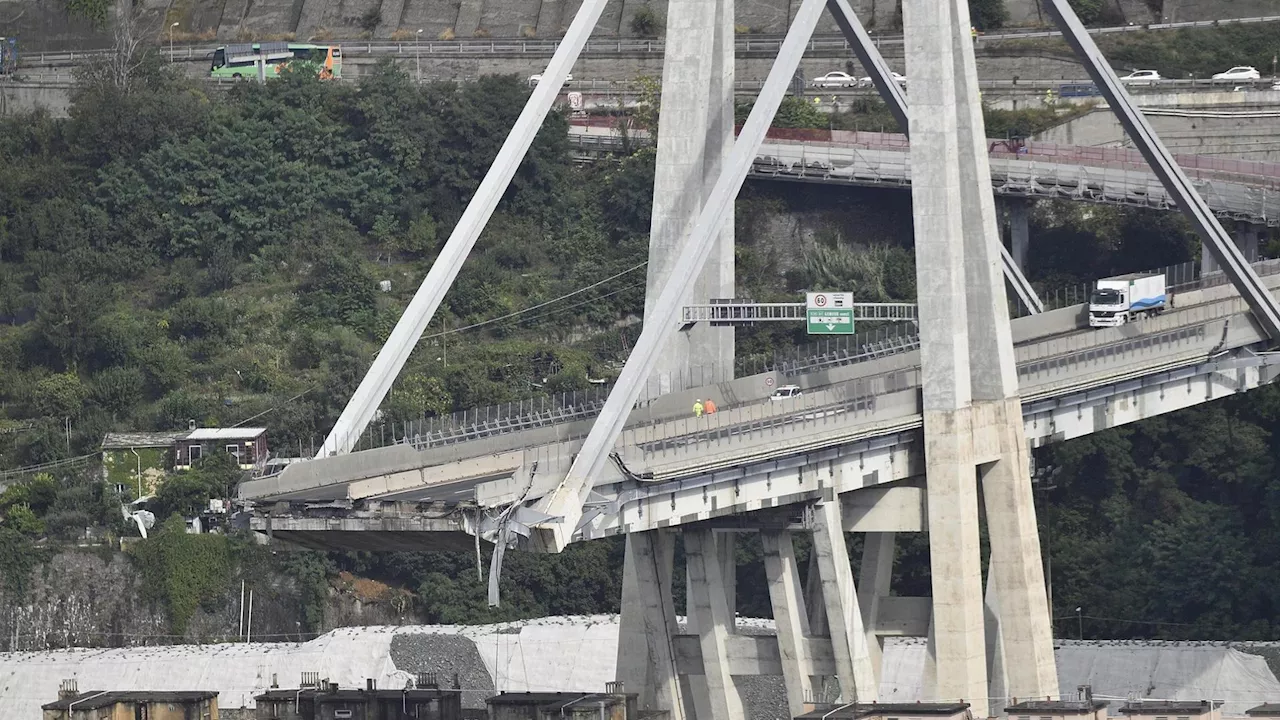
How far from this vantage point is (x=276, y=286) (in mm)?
119500

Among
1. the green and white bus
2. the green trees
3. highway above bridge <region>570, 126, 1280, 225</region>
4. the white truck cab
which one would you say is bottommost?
the white truck cab

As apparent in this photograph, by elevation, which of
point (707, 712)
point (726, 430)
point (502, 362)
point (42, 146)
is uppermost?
point (42, 146)

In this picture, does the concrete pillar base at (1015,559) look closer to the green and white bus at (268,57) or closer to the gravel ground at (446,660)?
the gravel ground at (446,660)

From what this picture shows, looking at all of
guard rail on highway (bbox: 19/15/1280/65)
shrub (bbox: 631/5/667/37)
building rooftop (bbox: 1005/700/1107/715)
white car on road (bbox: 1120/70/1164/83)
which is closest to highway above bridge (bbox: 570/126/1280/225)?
white car on road (bbox: 1120/70/1164/83)

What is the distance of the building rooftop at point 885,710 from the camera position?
64312mm

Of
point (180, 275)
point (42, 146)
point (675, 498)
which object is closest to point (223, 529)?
point (180, 275)

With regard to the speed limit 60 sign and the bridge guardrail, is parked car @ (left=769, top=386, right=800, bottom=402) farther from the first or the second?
the speed limit 60 sign

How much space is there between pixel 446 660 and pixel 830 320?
1941cm

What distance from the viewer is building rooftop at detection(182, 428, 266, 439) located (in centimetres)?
10856

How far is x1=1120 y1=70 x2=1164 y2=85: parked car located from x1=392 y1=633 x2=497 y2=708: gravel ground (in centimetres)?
3704

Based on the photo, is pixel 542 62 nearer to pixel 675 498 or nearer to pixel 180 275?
pixel 180 275

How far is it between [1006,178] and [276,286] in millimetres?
28529

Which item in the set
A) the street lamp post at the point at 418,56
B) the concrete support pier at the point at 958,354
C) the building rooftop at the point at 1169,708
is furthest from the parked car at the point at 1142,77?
the building rooftop at the point at 1169,708

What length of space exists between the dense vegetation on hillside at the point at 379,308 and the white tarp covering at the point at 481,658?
10.5ft
